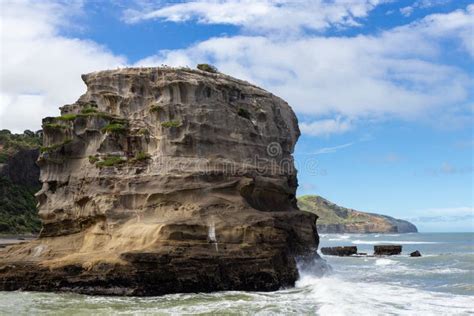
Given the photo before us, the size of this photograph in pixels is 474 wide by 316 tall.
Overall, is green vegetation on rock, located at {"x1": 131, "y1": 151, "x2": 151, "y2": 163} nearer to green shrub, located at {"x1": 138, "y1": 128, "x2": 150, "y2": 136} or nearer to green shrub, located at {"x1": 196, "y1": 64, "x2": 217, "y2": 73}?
green shrub, located at {"x1": 138, "y1": 128, "x2": 150, "y2": 136}

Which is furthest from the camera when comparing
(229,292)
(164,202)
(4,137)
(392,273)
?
(4,137)

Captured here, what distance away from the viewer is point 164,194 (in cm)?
2391

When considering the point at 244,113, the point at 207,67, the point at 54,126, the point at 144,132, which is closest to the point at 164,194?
the point at 144,132

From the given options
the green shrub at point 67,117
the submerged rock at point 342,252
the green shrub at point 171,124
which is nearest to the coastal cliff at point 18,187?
the submerged rock at point 342,252

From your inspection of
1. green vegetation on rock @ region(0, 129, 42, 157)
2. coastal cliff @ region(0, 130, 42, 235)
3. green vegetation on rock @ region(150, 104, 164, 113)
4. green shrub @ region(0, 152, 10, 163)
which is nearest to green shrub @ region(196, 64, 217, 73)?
green vegetation on rock @ region(150, 104, 164, 113)

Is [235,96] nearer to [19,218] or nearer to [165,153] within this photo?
[165,153]

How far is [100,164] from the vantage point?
25.5 meters

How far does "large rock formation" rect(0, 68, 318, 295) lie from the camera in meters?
22.2

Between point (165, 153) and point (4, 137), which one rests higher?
point (4, 137)

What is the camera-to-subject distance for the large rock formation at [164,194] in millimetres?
22172

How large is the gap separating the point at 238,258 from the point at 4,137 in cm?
8190

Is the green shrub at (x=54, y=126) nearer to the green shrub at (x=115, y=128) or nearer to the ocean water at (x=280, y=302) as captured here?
the green shrub at (x=115, y=128)

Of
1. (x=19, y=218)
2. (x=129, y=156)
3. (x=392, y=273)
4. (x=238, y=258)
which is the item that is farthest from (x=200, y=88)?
(x=19, y=218)

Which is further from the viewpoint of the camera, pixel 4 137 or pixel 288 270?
pixel 4 137
